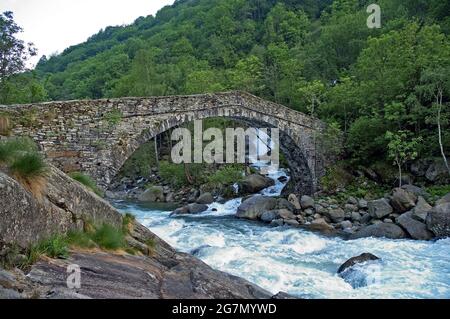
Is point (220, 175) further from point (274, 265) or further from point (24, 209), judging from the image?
point (24, 209)

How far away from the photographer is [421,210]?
14102 mm

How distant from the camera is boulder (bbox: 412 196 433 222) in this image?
13.6m

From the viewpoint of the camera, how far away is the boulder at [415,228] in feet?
41.8

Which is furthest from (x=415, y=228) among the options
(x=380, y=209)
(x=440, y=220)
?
(x=380, y=209)

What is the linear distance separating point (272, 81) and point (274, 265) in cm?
2747

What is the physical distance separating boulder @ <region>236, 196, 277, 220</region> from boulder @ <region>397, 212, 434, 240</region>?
608 cm

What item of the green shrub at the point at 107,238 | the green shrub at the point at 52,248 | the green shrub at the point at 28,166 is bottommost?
the green shrub at the point at 107,238

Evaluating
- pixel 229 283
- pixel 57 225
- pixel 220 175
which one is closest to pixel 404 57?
pixel 220 175

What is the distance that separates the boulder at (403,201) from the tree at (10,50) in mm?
20750

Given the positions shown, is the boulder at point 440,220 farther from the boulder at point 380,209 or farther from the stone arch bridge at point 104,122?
the stone arch bridge at point 104,122

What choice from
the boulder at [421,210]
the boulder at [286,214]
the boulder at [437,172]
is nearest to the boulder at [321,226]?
the boulder at [286,214]

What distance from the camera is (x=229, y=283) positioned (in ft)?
19.6

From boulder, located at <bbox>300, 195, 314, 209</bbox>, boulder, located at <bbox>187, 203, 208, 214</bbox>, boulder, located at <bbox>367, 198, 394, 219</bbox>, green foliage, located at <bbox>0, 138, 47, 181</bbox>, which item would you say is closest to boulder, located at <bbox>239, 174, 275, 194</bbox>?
boulder, located at <bbox>187, 203, 208, 214</bbox>

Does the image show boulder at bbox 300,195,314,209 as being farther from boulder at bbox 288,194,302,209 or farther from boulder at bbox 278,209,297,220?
boulder at bbox 278,209,297,220
